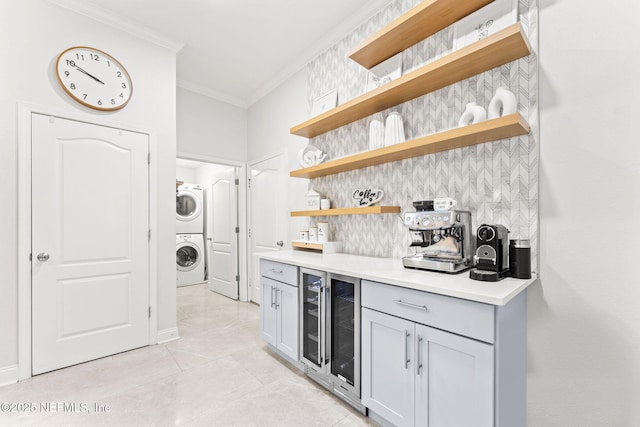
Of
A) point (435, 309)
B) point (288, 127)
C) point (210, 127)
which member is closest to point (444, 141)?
point (435, 309)

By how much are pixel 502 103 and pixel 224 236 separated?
414 centimetres

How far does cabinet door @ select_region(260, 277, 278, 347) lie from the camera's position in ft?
8.06

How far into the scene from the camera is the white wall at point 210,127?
3652mm

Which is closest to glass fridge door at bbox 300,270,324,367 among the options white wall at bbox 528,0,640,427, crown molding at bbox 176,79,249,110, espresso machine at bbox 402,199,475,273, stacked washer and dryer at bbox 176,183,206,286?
espresso machine at bbox 402,199,475,273

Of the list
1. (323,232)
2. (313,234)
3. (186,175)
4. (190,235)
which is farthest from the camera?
(186,175)

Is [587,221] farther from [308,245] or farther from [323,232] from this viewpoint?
[308,245]

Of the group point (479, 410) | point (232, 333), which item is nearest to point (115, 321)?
point (232, 333)

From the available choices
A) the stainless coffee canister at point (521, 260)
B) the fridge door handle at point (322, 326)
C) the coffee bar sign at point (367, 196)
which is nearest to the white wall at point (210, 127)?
the coffee bar sign at point (367, 196)

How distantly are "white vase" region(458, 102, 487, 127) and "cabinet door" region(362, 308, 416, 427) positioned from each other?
1.22m

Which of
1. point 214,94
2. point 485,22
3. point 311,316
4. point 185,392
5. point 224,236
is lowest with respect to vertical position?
point 185,392

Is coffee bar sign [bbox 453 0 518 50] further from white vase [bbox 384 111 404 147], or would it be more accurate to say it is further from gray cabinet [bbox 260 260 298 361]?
gray cabinet [bbox 260 260 298 361]

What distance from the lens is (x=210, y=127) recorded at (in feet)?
12.7

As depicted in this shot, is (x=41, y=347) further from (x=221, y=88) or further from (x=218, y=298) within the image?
(x=221, y=88)

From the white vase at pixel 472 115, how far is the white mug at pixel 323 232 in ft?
4.94
